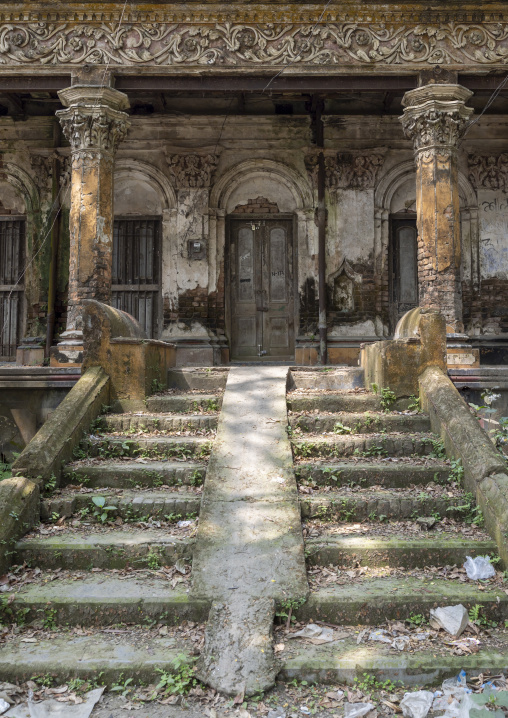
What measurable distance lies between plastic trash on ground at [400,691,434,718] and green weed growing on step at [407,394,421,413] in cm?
291

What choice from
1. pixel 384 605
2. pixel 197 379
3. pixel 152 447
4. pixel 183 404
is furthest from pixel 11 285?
pixel 384 605

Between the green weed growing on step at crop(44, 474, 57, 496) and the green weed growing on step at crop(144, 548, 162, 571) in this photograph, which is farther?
the green weed growing on step at crop(44, 474, 57, 496)

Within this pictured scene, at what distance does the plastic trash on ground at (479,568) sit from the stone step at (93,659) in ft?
5.38

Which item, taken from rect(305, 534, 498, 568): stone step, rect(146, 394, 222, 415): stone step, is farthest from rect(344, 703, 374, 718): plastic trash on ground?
rect(146, 394, 222, 415): stone step

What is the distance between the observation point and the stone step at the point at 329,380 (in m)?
6.03

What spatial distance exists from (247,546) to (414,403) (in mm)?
2473

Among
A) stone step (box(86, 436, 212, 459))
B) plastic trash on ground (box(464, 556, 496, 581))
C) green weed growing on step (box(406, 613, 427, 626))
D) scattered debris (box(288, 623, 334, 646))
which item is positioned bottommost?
scattered debris (box(288, 623, 334, 646))

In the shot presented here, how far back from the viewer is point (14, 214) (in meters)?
10.6

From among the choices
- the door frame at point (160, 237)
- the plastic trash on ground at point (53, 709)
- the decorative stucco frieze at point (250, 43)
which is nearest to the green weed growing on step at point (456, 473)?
the plastic trash on ground at point (53, 709)

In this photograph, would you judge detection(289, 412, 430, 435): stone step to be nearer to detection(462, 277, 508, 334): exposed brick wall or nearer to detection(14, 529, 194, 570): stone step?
detection(14, 529, 194, 570): stone step

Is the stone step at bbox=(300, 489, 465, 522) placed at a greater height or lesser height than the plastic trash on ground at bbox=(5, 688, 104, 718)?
greater

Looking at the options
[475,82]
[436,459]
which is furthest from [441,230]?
[436,459]

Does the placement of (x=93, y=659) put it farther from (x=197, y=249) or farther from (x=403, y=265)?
(x=403, y=265)

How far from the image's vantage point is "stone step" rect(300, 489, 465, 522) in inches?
150
